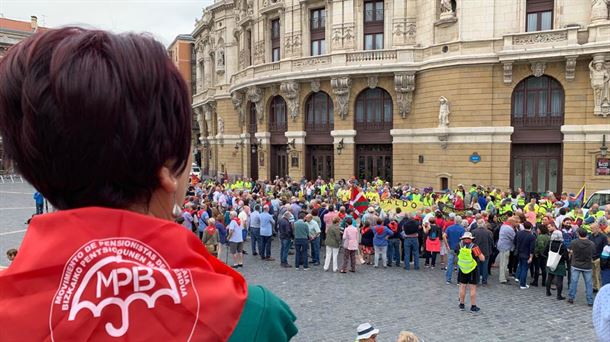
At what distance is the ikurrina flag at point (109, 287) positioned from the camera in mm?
1037

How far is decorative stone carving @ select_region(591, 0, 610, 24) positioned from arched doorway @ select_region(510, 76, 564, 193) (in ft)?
11.4

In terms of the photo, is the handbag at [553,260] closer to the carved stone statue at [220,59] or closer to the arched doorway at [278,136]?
the arched doorway at [278,136]

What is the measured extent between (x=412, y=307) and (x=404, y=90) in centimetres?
2128

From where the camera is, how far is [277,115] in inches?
1467

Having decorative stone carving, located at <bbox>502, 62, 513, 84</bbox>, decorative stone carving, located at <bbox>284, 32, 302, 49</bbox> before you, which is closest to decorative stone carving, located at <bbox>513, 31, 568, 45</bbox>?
decorative stone carving, located at <bbox>502, 62, 513, 84</bbox>

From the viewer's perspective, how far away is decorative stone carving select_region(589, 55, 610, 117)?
2331 cm

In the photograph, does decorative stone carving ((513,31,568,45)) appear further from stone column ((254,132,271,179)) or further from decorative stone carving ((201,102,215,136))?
decorative stone carving ((201,102,215,136))

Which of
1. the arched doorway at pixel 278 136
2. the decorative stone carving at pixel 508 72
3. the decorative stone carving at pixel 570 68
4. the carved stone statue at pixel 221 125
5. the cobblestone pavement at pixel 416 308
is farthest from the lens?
the carved stone statue at pixel 221 125

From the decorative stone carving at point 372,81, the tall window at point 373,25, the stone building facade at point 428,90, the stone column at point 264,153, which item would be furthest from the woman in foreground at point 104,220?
the stone column at point 264,153

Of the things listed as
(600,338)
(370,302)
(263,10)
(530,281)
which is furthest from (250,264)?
(263,10)

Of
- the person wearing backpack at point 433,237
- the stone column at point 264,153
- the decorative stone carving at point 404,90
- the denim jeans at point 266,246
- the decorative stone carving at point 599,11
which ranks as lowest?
the denim jeans at point 266,246

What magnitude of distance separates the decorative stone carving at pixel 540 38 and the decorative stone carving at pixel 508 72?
45.5 inches

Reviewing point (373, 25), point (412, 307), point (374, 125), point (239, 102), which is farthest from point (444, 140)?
point (239, 102)

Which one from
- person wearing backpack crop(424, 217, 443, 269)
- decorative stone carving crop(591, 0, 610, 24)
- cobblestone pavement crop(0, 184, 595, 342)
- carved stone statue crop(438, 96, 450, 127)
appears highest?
decorative stone carving crop(591, 0, 610, 24)
